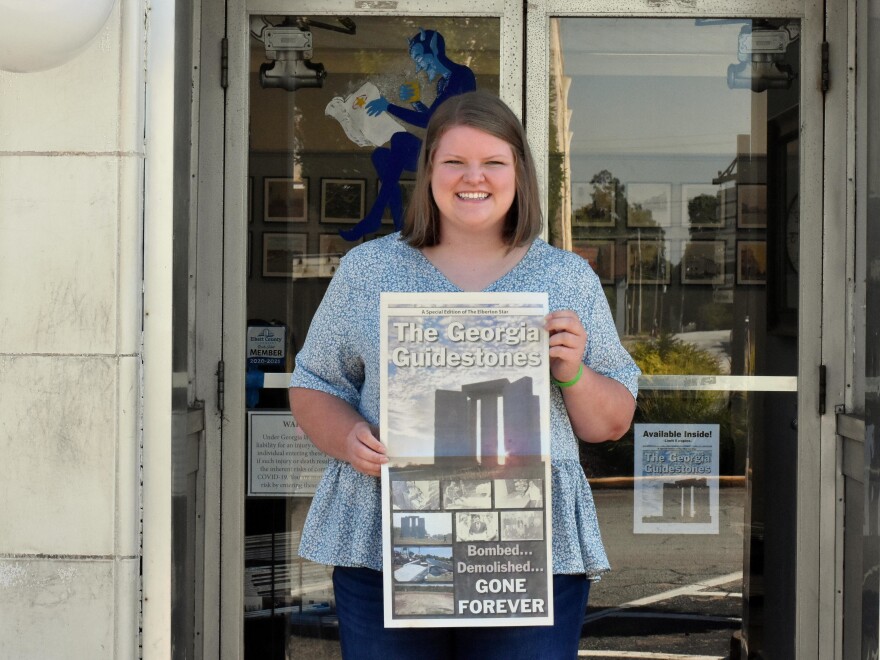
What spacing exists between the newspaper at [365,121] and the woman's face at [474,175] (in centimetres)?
170

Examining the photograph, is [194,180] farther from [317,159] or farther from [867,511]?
[867,511]

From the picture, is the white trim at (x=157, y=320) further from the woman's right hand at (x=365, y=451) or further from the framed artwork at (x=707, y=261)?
the framed artwork at (x=707, y=261)

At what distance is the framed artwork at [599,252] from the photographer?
4090mm

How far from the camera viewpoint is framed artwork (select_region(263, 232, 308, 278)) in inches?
162

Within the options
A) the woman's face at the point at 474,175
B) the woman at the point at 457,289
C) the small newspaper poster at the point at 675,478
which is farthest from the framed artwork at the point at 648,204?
the woman's face at the point at 474,175

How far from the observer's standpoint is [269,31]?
4.10 meters

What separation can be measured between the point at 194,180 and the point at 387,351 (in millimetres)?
1926

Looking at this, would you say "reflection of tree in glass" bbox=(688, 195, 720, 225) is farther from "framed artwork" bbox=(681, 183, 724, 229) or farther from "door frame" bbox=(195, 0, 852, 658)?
"door frame" bbox=(195, 0, 852, 658)

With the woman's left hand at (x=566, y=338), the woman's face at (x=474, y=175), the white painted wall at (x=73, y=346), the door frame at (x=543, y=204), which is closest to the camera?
the woman's left hand at (x=566, y=338)

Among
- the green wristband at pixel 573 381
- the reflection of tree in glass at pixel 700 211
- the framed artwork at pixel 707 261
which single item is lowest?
the green wristband at pixel 573 381

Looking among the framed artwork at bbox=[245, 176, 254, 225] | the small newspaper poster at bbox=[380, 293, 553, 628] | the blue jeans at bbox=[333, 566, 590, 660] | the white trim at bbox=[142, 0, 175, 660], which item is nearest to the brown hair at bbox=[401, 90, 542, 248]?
the small newspaper poster at bbox=[380, 293, 553, 628]

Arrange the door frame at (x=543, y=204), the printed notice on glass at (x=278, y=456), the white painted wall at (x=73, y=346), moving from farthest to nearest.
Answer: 1. the printed notice on glass at (x=278, y=456)
2. the door frame at (x=543, y=204)
3. the white painted wall at (x=73, y=346)

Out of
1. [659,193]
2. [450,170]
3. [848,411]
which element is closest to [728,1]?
[659,193]

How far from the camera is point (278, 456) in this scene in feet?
13.6
